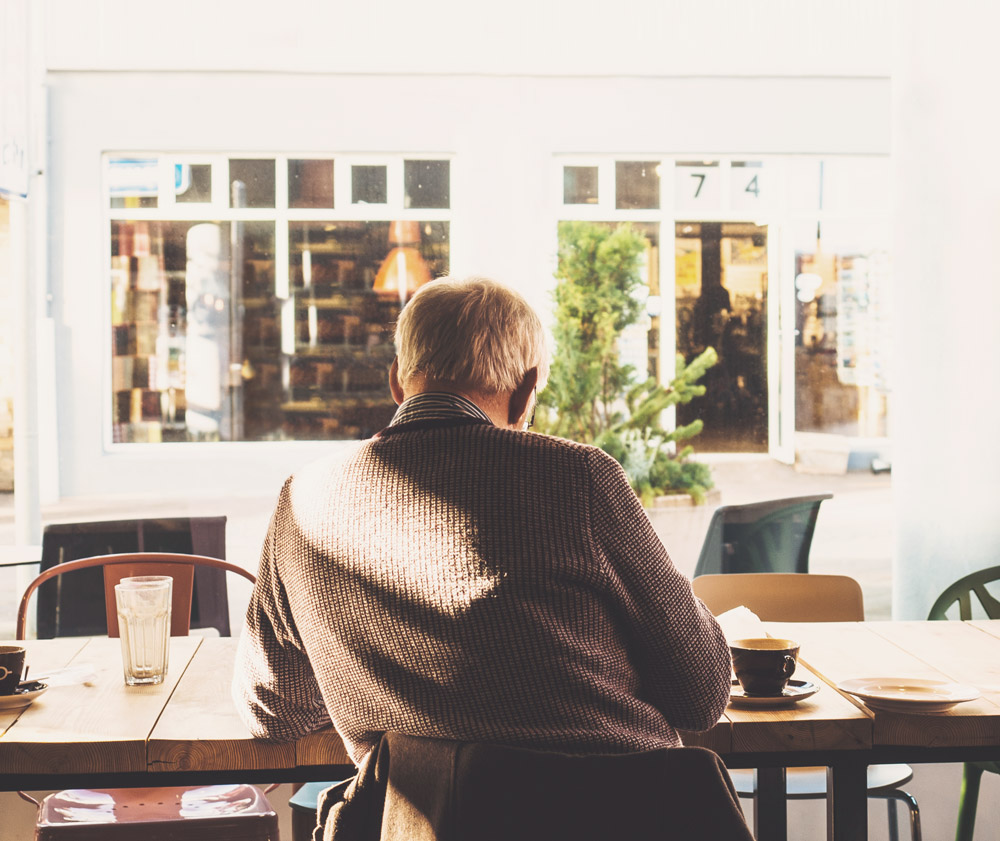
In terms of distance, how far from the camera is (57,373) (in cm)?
533

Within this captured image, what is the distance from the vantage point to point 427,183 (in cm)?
547

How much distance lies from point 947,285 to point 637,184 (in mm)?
2008

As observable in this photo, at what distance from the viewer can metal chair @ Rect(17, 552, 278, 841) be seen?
84.5 inches

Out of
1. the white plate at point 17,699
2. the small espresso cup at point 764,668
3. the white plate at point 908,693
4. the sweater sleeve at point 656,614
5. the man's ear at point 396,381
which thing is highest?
the man's ear at point 396,381

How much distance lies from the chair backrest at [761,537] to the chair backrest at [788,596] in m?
2.21

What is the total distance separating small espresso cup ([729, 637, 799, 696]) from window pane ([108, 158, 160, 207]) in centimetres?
443

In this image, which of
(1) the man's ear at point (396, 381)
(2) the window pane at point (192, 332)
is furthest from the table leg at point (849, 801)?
(2) the window pane at point (192, 332)

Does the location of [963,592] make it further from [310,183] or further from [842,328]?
[310,183]

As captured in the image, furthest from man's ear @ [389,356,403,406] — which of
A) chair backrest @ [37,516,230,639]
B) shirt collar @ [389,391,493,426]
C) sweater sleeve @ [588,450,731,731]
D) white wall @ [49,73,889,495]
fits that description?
white wall @ [49,73,889,495]

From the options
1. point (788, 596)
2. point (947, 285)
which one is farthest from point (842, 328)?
point (788, 596)

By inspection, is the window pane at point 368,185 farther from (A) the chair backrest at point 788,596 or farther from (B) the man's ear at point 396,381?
(B) the man's ear at point 396,381

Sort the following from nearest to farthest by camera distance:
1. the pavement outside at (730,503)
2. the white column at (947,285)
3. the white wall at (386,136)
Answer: the white column at (947,285) → the pavement outside at (730,503) → the white wall at (386,136)

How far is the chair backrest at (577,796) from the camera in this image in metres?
1.22

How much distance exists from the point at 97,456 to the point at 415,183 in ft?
6.75
